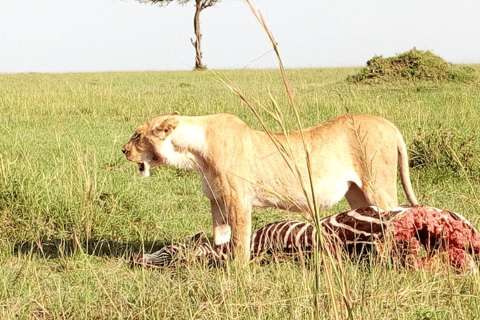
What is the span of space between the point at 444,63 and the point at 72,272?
1732cm

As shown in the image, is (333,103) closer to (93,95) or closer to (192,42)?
(93,95)

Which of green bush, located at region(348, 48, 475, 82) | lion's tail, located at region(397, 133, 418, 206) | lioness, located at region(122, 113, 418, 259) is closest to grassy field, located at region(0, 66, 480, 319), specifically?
lioness, located at region(122, 113, 418, 259)

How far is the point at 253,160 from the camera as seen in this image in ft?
14.5

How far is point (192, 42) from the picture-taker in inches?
1553

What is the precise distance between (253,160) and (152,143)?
0.70 metres

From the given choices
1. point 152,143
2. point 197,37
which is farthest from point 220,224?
point 197,37

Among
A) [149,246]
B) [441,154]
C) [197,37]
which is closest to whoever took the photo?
[149,246]

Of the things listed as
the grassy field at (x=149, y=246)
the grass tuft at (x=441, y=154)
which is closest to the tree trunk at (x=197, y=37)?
the grassy field at (x=149, y=246)

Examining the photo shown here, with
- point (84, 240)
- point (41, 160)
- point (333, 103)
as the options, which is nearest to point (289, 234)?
point (84, 240)

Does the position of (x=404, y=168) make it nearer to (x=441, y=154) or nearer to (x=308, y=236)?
(x=308, y=236)

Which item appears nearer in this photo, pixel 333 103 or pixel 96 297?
pixel 96 297

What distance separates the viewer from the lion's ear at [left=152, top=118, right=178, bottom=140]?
4.33m

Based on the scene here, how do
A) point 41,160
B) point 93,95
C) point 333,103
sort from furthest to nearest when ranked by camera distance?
point 93,95 < point 333,103 < point 41,160

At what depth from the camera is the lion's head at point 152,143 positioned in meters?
4.36
